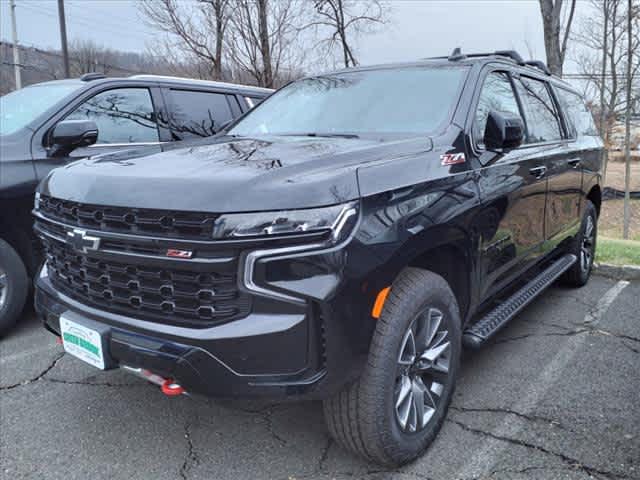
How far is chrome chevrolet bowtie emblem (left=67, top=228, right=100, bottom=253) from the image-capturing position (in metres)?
2.16

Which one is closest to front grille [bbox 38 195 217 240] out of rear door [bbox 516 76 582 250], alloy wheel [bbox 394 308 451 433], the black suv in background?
the black suv in background

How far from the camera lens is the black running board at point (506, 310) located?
9.40 feet

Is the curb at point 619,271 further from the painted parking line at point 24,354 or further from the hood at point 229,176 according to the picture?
the painted parking line at point 24,354

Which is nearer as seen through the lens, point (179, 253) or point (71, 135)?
point (179, 253)

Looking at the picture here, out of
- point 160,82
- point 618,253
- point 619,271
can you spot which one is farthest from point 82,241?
point 618,253

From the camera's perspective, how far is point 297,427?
2779mm

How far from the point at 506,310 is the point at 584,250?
7.79ft

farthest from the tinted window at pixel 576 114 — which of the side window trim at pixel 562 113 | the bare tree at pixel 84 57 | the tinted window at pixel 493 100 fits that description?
the bare tree at pixel 84 57

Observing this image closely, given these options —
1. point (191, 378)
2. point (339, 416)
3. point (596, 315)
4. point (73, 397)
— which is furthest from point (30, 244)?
point (596, 315)

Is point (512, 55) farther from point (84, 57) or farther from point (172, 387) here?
point (84, 57)

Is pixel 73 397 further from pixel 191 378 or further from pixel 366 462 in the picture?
pixel 366 462

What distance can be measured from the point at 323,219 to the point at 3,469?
74.5 inches

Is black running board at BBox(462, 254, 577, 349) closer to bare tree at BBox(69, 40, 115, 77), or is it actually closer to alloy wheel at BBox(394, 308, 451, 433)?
alloy wheel at BBox(394, 308, 451, 433)

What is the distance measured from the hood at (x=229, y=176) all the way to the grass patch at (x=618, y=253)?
423 centimetres
